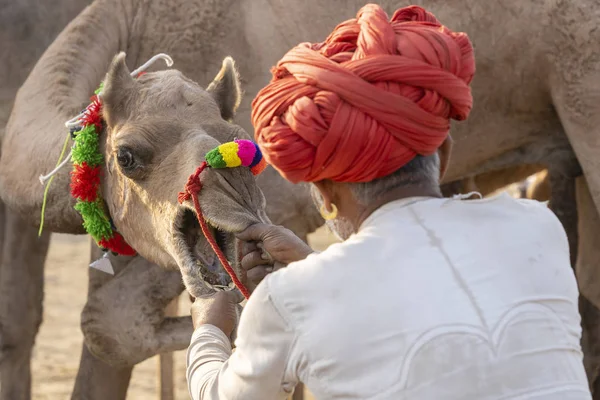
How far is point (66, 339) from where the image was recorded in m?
8.24

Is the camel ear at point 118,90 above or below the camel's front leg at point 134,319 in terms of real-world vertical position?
above

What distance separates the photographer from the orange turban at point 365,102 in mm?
2129

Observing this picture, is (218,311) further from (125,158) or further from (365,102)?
(125,158)

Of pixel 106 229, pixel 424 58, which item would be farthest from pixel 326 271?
pixel 106 229

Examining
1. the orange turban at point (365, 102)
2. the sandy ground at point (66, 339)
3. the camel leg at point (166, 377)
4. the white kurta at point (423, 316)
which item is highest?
the orange turban at point (365, 102)

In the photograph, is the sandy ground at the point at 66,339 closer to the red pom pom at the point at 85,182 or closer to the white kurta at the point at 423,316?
the red pom pom at the point at 85,182

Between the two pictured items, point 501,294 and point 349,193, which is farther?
point 349,193

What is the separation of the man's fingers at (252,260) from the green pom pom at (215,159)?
46 cm

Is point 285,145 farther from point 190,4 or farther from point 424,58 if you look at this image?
point 190,4

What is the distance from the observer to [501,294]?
208 centimetres

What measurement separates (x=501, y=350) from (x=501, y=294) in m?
0.10

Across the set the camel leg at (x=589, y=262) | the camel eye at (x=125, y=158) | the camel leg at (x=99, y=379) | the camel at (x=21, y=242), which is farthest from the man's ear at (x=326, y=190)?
the camel leg at (x=589, y=262)

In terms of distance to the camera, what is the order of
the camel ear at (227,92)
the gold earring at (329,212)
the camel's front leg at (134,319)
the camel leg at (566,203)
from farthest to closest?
the camel leg at (566,203) < the camel's front leg at (134,319) < the camel ear at (227,92) < the gold earring at (329,212)

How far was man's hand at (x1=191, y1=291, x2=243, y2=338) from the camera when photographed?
8.87 feet
